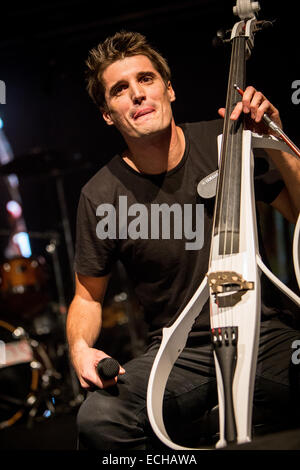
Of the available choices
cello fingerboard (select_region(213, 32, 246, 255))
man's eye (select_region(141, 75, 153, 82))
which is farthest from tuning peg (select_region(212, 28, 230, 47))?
man's eye (select_region(141, 75, 153, 82))

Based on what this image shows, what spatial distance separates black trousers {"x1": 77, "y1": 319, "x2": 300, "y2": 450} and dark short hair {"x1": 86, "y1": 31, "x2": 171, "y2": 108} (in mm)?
940

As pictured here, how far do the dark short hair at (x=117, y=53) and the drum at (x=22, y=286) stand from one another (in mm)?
1931

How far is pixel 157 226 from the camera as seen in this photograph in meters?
1.69

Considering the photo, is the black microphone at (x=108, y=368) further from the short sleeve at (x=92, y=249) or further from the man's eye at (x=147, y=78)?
the man's eye at (x=147, y=78)

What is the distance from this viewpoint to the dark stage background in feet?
8.43

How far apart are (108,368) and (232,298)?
1.21ft

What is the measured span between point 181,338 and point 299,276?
33cm

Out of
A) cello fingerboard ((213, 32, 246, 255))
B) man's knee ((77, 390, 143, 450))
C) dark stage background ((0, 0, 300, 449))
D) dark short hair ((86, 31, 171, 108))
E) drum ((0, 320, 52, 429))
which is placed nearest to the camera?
cello fingerboard ((213, 32, 246, 255))

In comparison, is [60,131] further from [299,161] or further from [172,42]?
[299,161]

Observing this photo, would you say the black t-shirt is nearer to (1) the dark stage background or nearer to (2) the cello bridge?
(2) the cello bridge

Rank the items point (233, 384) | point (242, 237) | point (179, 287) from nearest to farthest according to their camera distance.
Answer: point (233, 384) < point (242, 237) < point (179, 287)

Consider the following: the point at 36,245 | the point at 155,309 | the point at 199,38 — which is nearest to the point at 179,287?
the point at 155,309

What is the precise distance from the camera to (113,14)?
10.8ft

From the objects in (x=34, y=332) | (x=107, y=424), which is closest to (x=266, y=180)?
(x=107, y=424)
